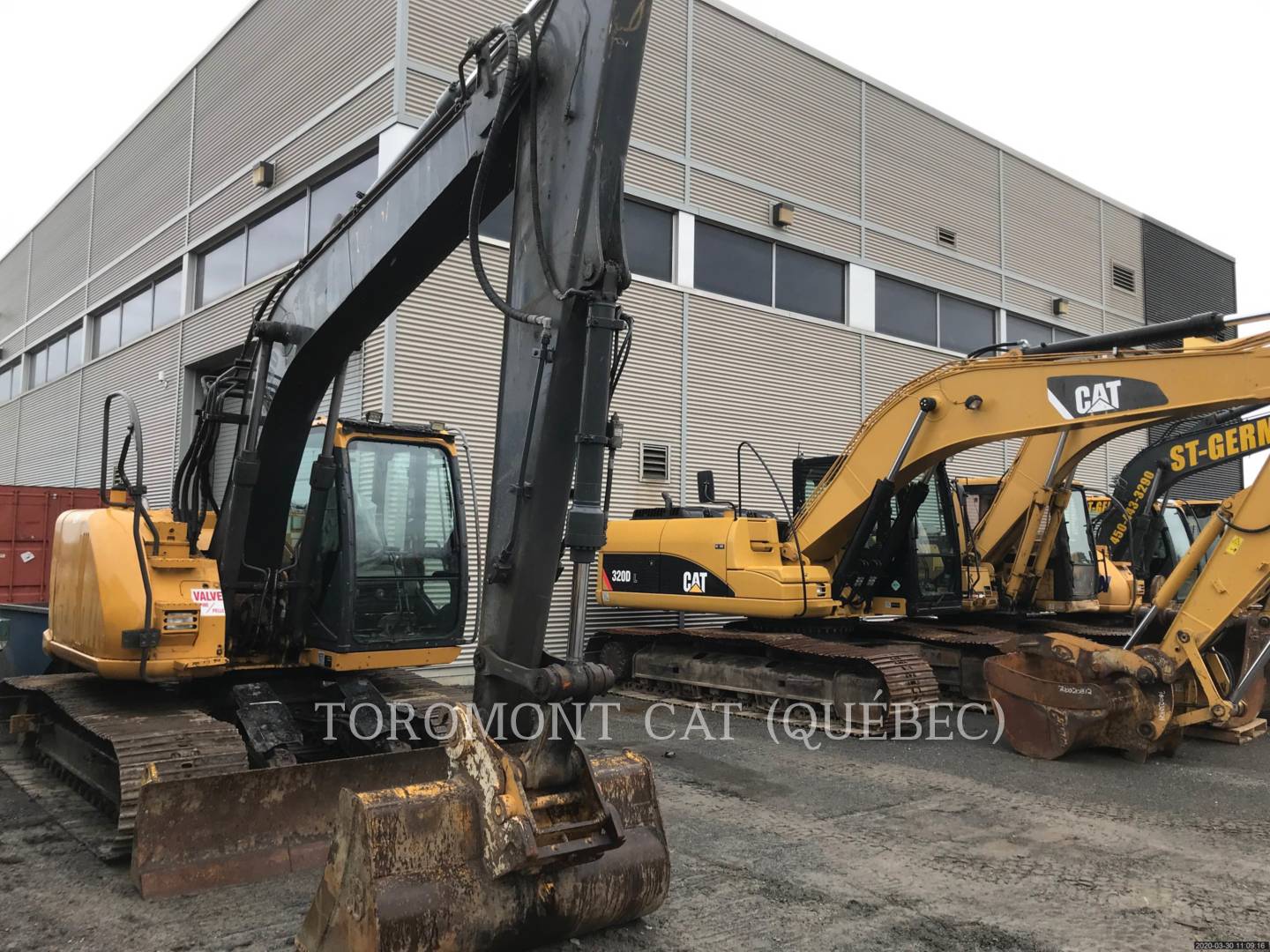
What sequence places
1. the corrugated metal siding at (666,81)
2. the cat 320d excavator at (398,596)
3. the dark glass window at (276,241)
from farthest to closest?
the corrugated metal siding at (666,81), the dark glass window at (276,241), the cat 320d excavator at (398,596)

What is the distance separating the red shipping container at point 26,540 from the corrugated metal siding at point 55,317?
876cm

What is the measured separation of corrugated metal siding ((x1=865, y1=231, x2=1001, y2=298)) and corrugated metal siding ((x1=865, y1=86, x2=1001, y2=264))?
0.27 metres

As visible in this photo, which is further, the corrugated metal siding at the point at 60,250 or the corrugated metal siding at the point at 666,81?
the corrugated metal siding at the point at 60,250

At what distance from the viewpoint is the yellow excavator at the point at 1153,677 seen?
7.15 m

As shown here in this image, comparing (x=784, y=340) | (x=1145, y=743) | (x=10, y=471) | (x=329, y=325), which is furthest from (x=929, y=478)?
(x=10, y=471)

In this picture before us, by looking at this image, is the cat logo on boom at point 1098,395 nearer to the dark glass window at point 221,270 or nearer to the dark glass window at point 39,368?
the dark glass window at point 221,270

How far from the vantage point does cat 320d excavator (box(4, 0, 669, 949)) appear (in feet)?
10.8

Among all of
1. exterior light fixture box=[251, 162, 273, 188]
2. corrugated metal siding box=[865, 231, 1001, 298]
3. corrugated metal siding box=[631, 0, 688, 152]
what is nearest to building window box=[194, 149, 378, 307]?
exterior light fixture box=[251, 162, 273, 188]

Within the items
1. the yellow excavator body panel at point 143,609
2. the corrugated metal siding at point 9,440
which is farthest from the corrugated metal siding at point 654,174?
the corrugated metal siding at point 9,440

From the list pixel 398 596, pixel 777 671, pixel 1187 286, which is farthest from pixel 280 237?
pixel 1187 286

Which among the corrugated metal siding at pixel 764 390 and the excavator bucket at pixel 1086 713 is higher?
the corrugated metal siding at pixel 764 390

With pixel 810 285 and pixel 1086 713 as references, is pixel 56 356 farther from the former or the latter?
pixel 1086 713

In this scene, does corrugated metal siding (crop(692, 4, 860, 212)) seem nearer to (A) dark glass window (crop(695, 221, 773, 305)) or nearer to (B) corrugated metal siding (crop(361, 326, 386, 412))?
(A) dark glass window (crop(695, 221, 773, 305))

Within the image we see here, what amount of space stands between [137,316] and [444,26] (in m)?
9.14
